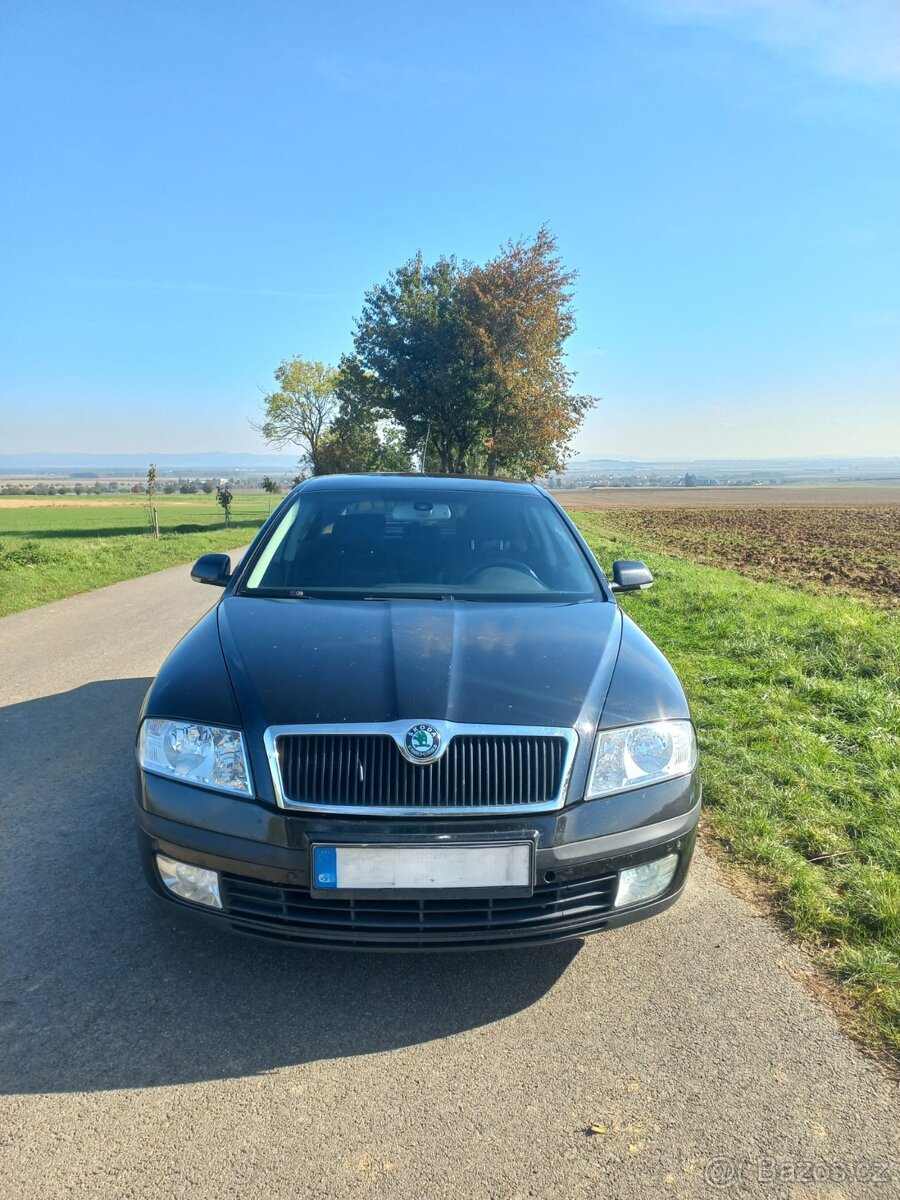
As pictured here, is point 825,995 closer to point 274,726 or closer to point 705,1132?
point 705,1132

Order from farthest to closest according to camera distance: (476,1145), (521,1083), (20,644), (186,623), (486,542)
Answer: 1. (186,623)
2. (20,644)
3. (486,542)
4. (521,1083)
5. (476,1145)

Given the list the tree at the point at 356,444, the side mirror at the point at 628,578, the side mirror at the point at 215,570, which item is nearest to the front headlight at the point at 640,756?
the side mirror at the point at 628,578

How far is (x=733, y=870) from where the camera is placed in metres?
3.40

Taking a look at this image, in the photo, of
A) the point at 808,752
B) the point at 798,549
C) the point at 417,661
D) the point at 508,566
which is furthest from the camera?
the point at 798,549

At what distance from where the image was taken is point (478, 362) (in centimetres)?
3164

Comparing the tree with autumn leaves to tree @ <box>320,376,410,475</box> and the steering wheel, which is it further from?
the steering wheel

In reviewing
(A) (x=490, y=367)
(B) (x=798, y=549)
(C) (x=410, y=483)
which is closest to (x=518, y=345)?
(A) (x=490, y=367)

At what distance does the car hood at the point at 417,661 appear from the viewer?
2.41 meters

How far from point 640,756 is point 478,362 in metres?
30.9

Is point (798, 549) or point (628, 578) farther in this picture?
point (798, 549)

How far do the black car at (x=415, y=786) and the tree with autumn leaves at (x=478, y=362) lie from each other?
2611 centimetres

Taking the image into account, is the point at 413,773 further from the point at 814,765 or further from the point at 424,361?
the point at 424,361

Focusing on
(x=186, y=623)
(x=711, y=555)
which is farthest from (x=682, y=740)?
(x=711, y=555)

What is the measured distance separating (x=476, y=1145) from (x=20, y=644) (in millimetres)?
7477
